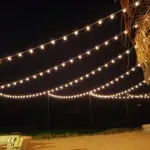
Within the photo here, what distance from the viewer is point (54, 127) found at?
647 inches

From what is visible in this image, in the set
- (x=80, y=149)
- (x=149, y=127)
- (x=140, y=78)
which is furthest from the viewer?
(x=140, y=78)

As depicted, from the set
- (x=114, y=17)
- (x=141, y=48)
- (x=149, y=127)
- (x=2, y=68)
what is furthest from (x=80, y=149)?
(x=2, y=68)

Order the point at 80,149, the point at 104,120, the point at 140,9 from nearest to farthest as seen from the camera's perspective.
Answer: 1. the point at 140,9
2. the point at 80,149
3. the point at 104,120

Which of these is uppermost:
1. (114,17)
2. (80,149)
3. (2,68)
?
(2,68)

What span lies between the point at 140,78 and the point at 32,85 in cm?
581

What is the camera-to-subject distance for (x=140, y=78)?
1622cm

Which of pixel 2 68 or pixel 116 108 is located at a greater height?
pixel 2 68

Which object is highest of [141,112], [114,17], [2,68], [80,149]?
[2,68]

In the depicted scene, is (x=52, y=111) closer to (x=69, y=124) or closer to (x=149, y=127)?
(x=69, y=124)

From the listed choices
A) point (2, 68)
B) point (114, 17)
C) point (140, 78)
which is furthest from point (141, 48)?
point (2, 68)

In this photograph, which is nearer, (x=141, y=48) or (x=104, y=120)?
(x=141, y=48)

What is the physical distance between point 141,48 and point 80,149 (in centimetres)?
386

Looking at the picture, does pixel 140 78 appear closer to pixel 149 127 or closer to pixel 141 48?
pixel 149 127

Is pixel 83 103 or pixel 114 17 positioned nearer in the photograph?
pixel 114 17
